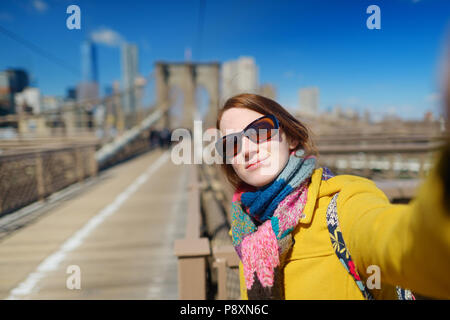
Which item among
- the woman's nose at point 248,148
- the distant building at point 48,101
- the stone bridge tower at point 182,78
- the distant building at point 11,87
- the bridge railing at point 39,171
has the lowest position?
the bridge railing at point 39,171

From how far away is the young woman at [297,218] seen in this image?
0.70m

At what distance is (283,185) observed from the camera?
0.92 metres

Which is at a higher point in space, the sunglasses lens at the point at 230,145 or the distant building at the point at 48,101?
the distant building at the point at 48,101

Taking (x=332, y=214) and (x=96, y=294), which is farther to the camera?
(x=96, y=294)

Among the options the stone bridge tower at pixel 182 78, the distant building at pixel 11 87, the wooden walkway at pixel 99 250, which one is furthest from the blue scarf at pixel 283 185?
the stone bridge tower at pixel 182 78

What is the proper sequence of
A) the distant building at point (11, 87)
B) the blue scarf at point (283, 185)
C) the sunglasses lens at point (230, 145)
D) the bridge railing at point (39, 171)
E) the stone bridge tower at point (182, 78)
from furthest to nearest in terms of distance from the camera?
the stone bridge tower at point (182, 78), the bridge railing at point (39, 171), the distant building at point (11, 87), the sunglasses lens at point (230, 145), the blue scarf at point (283, 185)

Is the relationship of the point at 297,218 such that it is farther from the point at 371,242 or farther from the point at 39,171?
the point at 39,171

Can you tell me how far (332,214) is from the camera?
0.84 m

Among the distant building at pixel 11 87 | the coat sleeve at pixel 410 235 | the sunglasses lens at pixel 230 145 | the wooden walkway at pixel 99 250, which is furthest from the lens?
the distant building at pixel 11 87

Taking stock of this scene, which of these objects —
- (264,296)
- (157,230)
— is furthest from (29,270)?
(264,296)

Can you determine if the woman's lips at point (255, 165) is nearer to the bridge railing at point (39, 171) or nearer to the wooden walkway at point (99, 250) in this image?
the wooden walkway at point (99, 250)

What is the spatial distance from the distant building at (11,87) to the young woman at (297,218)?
2344 mm
